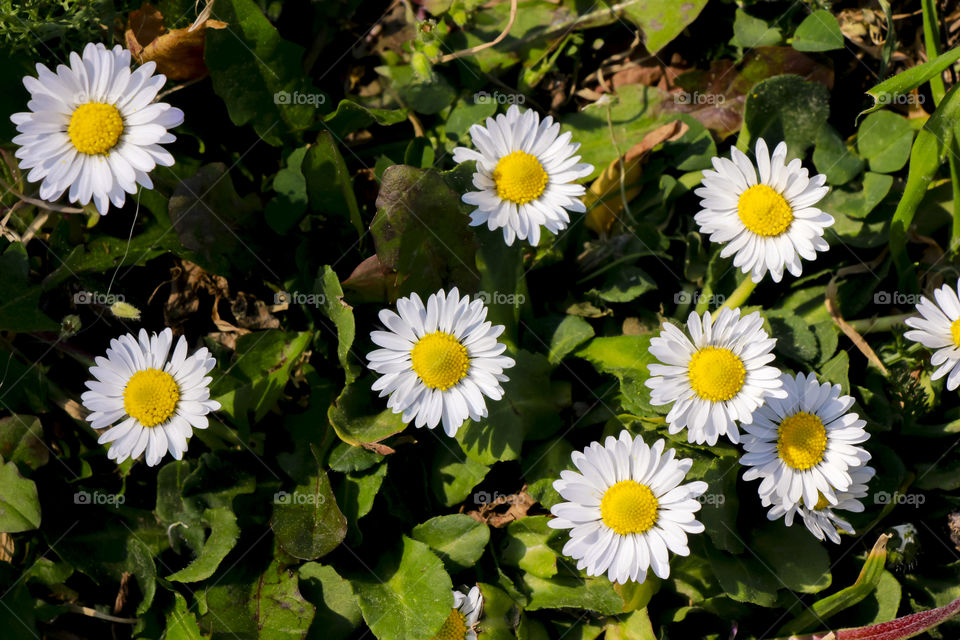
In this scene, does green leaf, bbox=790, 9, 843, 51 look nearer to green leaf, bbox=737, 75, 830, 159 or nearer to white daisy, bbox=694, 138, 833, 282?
green leaf, bbox=737, 75, 830, 159

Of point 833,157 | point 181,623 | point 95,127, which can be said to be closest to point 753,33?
point 833,157

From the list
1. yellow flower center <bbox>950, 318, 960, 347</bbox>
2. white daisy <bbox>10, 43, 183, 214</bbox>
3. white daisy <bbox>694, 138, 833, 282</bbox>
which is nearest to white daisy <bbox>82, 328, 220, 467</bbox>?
white daisy <bbox>10, 43, 183, 214</bbox>

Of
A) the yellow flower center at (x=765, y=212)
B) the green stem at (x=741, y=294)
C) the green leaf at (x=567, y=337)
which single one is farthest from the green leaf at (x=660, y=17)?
the green leaf at (x=567, y=337)

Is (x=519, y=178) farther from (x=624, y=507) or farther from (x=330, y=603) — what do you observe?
(x=330, y=603)

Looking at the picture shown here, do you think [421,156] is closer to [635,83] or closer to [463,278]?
[463,278]

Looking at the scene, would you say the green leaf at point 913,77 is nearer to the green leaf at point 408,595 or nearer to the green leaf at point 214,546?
the green leaf at point 408,595
